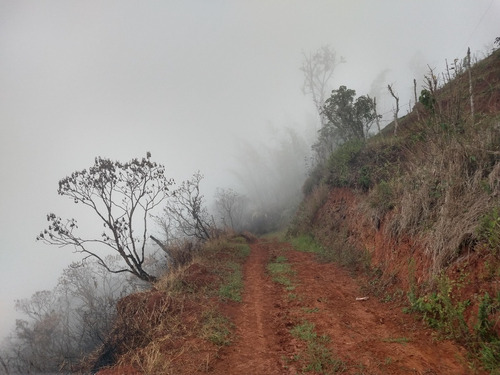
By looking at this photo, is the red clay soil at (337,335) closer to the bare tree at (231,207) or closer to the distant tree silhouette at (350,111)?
the distant tree silhouette at (350,111)

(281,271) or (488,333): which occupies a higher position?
(281,271)

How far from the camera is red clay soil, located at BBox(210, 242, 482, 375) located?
4.48 meters

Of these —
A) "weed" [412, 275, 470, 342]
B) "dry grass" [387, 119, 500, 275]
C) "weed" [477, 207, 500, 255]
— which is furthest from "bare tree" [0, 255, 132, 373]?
"weed" [477, 207, 500, 255]

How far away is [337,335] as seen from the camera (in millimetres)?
5613

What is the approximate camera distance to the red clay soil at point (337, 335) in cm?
448

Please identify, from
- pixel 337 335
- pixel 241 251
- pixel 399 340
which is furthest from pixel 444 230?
pixel 241 251

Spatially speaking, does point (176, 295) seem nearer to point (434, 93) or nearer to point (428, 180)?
point (428, 180)

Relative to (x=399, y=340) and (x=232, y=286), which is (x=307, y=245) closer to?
(x=232, y=286)

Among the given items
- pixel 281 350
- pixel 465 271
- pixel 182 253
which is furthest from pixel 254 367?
pixel 182 253

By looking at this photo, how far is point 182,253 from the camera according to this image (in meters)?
14.8

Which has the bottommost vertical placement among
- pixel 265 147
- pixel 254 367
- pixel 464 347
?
pixel 464 347

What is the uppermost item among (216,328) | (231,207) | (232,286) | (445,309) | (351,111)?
(351,111)

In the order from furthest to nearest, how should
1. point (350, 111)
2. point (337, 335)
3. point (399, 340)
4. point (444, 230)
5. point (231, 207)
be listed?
point (231, 207) → point (350, 111) → point (444, 230) → point (337, 335) → point (399, 340)

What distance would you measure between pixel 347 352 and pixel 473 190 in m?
3.94
